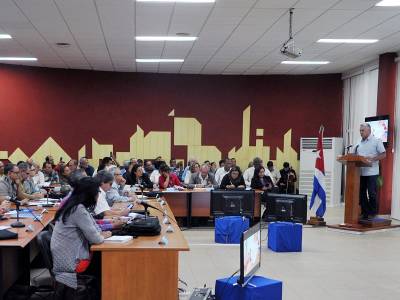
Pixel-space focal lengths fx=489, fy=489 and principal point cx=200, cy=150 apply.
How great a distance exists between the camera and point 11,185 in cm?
759

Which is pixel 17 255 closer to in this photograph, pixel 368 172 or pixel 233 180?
pixel 233 180

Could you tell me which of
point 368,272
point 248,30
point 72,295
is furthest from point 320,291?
point 248,30

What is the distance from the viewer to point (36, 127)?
13.8 metres

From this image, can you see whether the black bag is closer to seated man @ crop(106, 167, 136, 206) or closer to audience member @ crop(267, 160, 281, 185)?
seated man @ crop(106, 167, 136, 206)

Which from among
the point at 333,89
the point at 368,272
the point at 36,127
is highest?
the point at 333,89

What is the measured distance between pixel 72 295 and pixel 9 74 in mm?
10525

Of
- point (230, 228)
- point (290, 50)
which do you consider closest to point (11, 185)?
point (230, 228)

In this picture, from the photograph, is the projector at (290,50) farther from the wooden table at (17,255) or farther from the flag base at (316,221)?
the wooden table at (17,255)

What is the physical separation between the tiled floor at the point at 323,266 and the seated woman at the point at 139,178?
67.6 inches

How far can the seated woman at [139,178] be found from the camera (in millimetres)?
10200

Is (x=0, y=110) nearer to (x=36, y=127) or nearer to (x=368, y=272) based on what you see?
Answer: (x=36, y=127)

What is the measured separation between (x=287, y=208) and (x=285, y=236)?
21.0 inches

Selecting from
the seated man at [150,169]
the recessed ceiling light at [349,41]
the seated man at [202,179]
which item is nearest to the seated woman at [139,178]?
the seated man at [150,169]

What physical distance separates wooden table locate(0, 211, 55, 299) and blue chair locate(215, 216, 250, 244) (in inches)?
121
